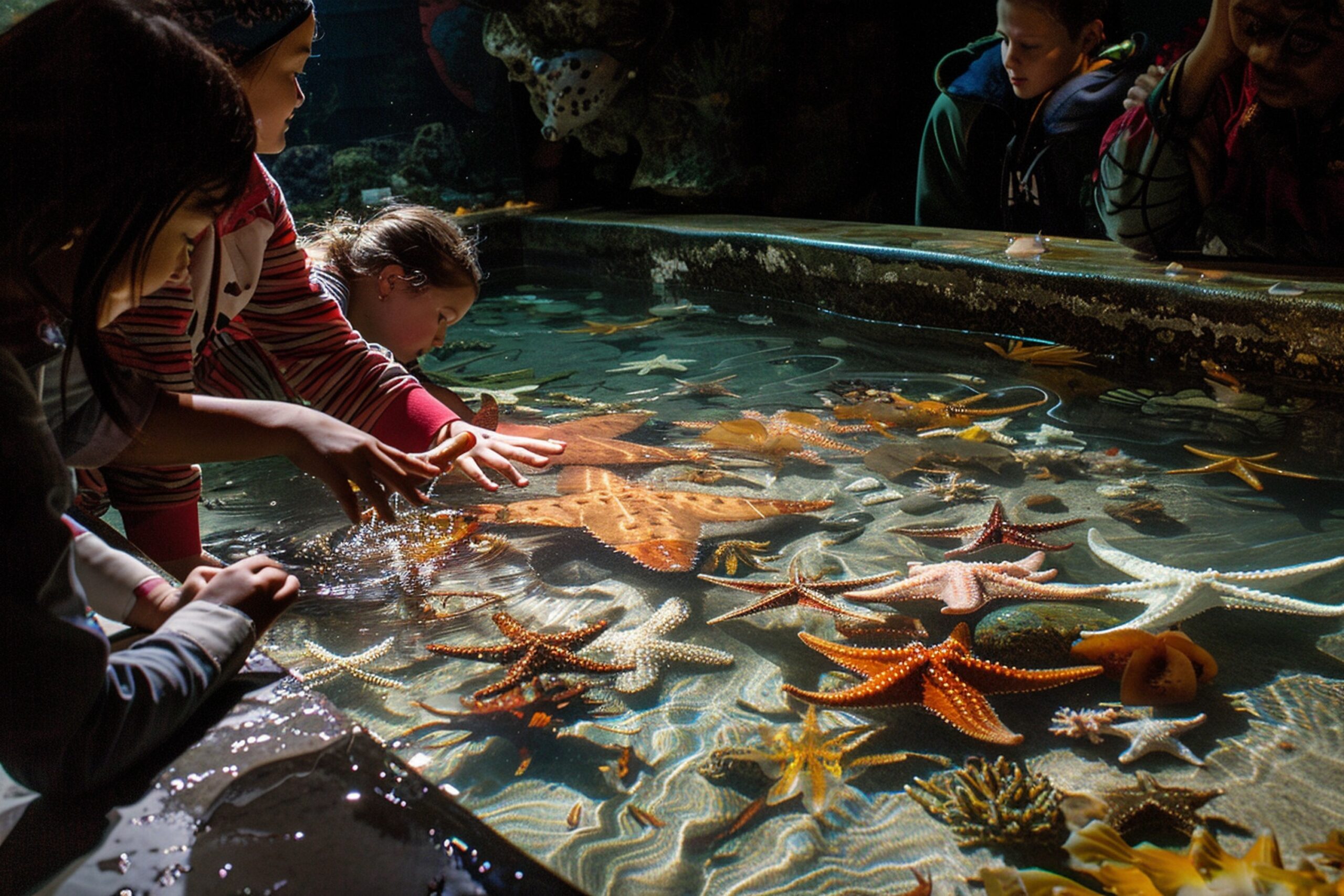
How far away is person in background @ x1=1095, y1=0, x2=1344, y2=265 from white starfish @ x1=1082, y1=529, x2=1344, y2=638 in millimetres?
2887

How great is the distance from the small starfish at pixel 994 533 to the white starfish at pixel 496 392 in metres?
2.32

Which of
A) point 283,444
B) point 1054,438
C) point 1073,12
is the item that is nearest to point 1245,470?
point 1054,438

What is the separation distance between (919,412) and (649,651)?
2074 mm

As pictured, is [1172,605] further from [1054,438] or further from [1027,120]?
[1027,120]

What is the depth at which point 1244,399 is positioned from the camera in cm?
372

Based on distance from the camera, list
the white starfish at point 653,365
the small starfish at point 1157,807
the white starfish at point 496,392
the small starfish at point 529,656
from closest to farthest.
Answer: the small starfish at point 1157,807, the small starfish at point 529,656, the white starfish at point 496,392, the white starfish at point 653,365

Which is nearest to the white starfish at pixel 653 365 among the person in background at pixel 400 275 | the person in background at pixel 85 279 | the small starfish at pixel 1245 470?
the person in background at pixel 400 275

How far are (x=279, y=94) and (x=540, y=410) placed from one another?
6.65ft

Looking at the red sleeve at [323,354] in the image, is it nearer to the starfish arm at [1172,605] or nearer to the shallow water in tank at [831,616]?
the shallow water in tank at [831,616]

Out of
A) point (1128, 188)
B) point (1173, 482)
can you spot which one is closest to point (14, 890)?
point (1173, 482)

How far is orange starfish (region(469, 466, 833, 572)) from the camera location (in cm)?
267

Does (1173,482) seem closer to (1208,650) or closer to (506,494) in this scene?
(1208,650)

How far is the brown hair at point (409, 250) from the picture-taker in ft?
12.4

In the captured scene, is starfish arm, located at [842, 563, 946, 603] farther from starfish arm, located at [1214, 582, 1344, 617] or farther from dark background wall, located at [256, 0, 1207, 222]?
dark background wall, located at [256, 0, 1207, 222]
